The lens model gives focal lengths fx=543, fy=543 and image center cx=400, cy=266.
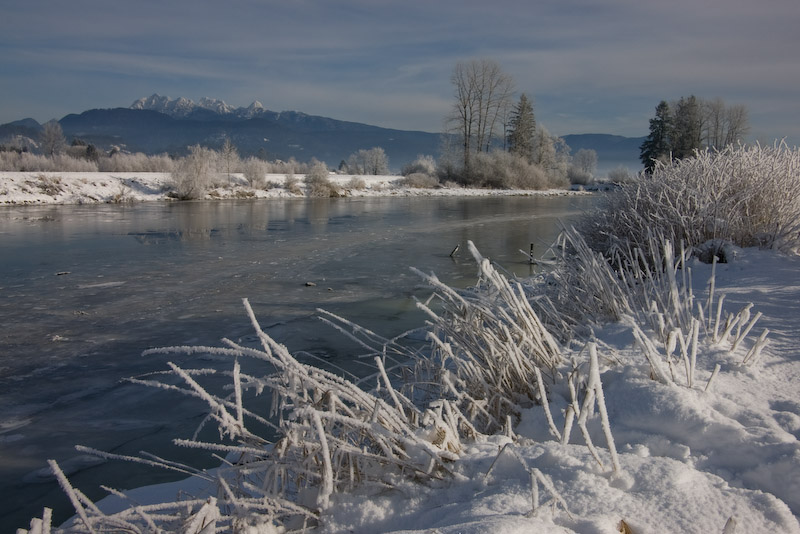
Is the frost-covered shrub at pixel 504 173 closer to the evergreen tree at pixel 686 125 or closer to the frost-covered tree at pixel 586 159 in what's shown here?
the evergreen tree at pixel 686 125

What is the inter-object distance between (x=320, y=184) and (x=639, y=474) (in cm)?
3331

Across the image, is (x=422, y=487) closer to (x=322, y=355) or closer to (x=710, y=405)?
(x=710, y=405)

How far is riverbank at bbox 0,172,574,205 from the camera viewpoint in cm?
2417

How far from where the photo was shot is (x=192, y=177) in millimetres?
27859

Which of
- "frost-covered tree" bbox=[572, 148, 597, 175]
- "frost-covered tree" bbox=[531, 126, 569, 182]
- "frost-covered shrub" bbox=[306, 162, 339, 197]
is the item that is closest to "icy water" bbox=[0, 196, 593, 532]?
"frost-covered shrub" bbox=[306, 162, 339, 197]

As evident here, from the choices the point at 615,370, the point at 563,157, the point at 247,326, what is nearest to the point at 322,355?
the point at 247,326

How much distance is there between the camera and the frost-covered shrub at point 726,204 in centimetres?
565

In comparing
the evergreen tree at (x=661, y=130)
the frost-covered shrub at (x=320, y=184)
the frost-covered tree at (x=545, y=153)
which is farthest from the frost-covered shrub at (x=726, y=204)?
the frost-covered tree at (x=545, y=153)

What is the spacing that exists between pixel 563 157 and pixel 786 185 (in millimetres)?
62549

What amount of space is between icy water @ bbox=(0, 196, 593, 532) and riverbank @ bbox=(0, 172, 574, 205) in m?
8.29

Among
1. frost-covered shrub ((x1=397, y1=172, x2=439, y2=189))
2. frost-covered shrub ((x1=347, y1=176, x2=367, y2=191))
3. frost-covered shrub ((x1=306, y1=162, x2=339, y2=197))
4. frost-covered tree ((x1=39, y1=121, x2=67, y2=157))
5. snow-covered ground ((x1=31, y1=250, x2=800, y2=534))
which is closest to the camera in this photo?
snow-covered ground ((x1=31, y1=250, x2=800, y2=534))

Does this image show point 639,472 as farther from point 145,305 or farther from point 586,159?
point 586,159

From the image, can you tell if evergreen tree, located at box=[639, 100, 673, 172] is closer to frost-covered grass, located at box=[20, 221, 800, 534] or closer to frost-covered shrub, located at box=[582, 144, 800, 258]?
frost-covered shrub, located at box=[582, 144, 800, 258]

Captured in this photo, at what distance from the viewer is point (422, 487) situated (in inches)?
69.7
